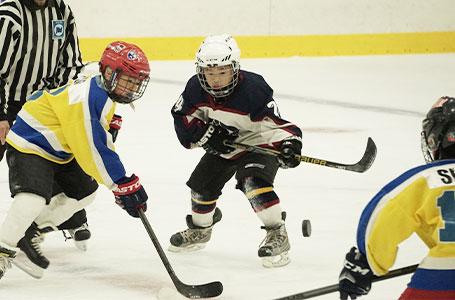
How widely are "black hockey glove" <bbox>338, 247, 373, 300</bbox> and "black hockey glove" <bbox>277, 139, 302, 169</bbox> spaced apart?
1.23m

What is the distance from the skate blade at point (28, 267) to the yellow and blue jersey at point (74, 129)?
1.08 feet

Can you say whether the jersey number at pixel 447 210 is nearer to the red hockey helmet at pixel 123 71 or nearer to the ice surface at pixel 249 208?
the ice surface at pixel 249 208

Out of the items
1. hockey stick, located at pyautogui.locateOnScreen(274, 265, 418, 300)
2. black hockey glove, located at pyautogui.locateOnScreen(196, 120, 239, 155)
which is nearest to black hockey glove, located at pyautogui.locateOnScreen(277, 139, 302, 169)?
black hockey glove, located at pyautogui.locateOnScreen(196, 120, 239, 155)

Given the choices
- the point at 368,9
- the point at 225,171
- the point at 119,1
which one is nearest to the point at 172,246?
the point at 225,171

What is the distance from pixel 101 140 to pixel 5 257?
48 centimetres

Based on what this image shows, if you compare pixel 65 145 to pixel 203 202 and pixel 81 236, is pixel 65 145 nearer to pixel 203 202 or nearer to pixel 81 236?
pixel 81 236

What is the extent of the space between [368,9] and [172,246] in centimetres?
574

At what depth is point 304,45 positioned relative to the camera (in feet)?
29.1

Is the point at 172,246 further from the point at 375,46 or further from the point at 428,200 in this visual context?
the point at 375,46

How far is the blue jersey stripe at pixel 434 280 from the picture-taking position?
2135mm

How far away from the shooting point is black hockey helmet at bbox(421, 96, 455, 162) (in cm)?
216

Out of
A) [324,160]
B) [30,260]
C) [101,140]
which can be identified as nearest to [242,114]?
[324,160]

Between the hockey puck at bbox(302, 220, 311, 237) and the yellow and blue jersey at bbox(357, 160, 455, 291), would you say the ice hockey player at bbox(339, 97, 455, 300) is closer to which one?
the yellow and blue jersey at bbox(357, 160, 455, 291)

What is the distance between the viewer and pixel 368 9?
896 cm
